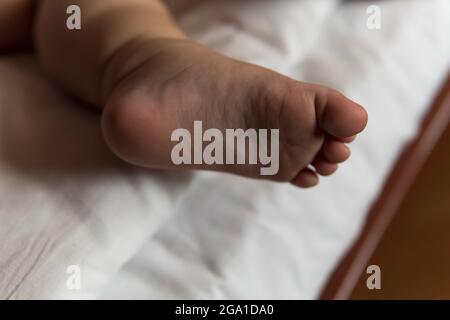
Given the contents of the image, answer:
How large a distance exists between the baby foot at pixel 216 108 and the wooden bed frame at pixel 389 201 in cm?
11

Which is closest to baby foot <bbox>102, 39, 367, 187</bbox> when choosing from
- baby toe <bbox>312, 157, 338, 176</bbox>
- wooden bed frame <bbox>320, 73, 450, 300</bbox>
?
baby toe <bbox>312, 157, 338, 176</bbox>

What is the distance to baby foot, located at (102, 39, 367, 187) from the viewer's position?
45cm

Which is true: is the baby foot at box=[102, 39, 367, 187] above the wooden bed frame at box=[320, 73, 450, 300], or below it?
above

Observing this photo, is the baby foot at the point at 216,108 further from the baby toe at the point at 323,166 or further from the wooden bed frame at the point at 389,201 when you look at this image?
the wooden bed frame at the point at 389,201

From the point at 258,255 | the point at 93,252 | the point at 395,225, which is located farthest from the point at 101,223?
the point at 395,225

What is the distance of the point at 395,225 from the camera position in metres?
0.58

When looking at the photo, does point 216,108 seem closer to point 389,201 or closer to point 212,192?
point 212,192

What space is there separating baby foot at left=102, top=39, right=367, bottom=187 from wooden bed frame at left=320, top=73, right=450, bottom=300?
11 cm

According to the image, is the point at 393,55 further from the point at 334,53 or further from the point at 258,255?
the point at 258,255

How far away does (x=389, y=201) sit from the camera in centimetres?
58

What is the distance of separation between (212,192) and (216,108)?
0.35ft

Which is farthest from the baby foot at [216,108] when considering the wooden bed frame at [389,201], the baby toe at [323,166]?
the wooden bed frame at [389,201]

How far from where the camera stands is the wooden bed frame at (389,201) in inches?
21.8

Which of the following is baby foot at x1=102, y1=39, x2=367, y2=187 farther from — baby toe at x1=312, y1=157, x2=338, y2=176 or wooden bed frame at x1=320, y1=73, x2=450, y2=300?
wooden bed frame at x1=320, y1=73, x2=450, y2=300
